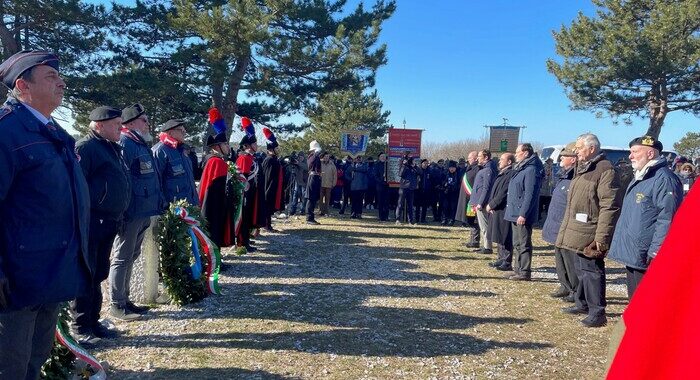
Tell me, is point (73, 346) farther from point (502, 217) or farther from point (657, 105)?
point (657, 105)

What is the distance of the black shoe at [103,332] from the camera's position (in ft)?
15.1

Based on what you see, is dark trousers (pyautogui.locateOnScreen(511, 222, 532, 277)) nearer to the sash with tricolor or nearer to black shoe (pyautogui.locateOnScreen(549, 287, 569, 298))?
black shoe (pyautogui.locateOnScreen(549, 287, 569, 298))

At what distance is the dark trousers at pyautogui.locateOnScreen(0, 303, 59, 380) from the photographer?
7.94 ft

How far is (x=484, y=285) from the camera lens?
24.3 feet

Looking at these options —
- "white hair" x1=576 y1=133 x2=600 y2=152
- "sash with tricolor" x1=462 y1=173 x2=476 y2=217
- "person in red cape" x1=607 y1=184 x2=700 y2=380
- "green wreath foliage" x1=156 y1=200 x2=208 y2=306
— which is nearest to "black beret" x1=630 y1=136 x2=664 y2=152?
"white hair" x1=576 y1=133 x2=600 y2=152

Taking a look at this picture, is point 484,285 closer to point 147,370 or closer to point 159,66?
point 147,370

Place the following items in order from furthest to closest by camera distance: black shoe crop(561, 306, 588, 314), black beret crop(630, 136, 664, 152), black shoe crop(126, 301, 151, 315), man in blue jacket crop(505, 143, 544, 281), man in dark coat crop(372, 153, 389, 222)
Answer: man in dark coat crop(372, 153, 389, 222), man in blue jacket crop(505, 143, 544, 281), black shoe crop(561, 306, 588, 314), black shoe crop(126, 301, 151, 315), black beret crop(630, 136, 664, 152)

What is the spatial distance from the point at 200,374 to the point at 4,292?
1.97 metres

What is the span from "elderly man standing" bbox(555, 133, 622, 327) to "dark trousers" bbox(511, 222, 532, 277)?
4.88ft

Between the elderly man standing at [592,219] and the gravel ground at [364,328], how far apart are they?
401mm

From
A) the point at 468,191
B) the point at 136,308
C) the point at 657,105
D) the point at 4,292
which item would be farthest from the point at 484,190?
the point at 657,105

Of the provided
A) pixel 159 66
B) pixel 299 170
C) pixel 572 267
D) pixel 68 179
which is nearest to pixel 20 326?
pixel 68 179

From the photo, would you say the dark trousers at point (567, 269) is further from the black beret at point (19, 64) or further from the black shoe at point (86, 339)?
the black beret at point (19, 64)

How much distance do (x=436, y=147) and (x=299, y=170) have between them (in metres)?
83.6
